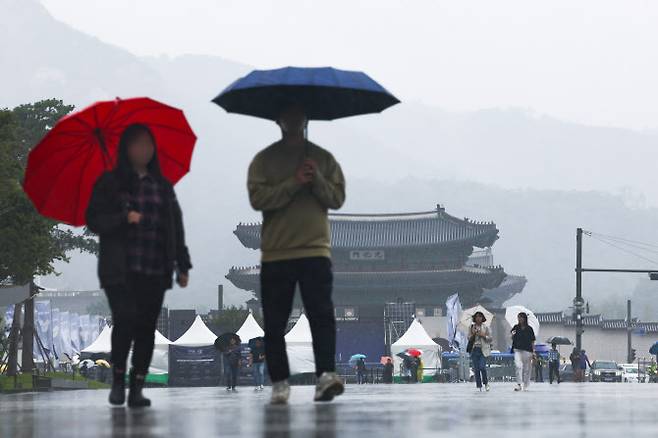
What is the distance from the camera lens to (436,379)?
52.9 metres

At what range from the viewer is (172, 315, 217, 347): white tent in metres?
53.8

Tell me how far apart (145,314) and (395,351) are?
4828cm

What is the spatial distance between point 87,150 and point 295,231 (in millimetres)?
1788

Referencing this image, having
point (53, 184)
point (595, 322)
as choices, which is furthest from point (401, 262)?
point (53, 184)

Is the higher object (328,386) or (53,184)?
(53,184)

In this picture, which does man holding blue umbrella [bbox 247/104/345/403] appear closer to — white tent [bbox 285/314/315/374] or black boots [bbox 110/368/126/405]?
black boots [bbox 110/368/126/405]

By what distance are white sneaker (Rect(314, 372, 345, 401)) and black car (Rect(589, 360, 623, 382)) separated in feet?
168

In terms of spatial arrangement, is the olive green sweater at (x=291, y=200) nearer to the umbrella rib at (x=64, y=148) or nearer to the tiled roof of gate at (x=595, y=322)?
the umbrella rib at (x=64, y=148)

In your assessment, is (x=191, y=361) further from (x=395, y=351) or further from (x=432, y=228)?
(x=432, y=228)

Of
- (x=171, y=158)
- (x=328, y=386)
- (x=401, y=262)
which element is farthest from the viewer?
(x=401, y=262)

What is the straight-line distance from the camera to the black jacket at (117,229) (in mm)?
8117

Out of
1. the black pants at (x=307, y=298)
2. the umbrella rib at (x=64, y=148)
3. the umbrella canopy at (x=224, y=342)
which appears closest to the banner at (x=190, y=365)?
the umbrella canopy at (x=224, y=342)

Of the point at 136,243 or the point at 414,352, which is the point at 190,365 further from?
the point at 136,243

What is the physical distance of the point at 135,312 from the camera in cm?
819
